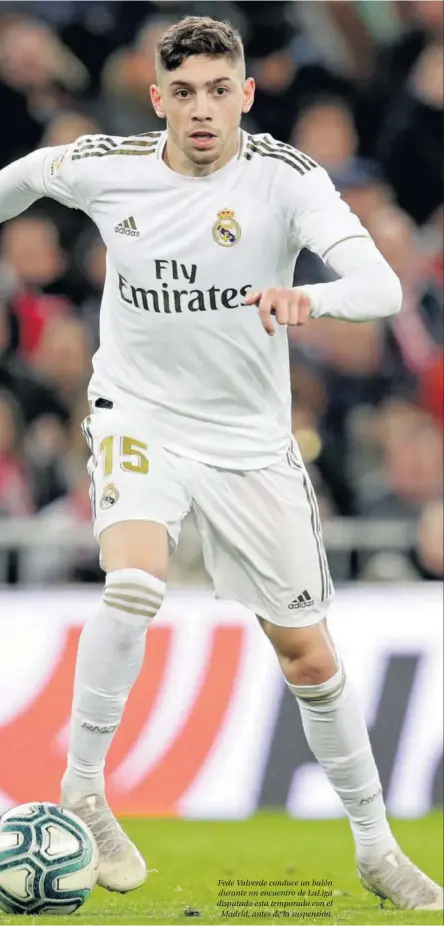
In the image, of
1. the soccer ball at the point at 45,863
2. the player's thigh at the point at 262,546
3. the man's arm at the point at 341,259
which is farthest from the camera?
the player's thigh at the point at 262,546

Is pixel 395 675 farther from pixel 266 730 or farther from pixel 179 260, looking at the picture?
pixel 179 260

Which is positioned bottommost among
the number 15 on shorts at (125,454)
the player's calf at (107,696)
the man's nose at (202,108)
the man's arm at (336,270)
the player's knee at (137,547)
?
the player's calf at (107,696)

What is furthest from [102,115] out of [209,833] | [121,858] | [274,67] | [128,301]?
[121,858]

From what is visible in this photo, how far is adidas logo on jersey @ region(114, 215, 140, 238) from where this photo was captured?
5.86 m

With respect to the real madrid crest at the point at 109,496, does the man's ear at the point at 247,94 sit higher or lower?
higher

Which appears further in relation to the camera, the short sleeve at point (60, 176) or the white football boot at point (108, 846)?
the short sleeve at point (60, 176)

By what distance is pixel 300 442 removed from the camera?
10562 millimetres

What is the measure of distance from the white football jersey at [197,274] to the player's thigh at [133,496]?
9 centimetres

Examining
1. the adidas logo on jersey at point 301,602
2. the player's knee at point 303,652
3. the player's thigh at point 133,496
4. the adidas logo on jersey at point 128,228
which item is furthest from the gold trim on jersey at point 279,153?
the player's knee at point 303,652

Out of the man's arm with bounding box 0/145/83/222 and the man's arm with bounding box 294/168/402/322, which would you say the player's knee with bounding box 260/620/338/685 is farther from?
the man's arm with bounding box 0/145/83/222

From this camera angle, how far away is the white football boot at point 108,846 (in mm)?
5789

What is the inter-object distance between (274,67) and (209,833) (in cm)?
567

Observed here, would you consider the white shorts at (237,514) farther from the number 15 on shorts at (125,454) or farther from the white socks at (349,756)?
the white socks at (349,756)

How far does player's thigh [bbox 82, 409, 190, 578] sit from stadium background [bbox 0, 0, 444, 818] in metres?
3.58
